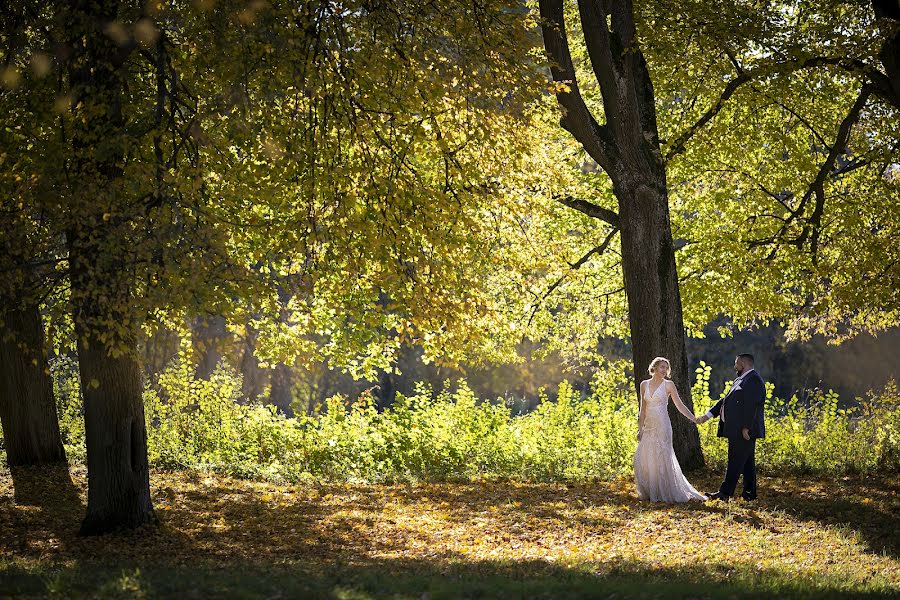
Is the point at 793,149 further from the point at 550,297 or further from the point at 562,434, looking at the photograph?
the point at 562,434

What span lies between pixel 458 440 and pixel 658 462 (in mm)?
4781

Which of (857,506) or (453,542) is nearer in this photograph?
(453,542)

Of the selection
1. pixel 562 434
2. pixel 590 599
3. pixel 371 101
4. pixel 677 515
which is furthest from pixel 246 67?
pixel 562 434

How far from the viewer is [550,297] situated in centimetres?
1819

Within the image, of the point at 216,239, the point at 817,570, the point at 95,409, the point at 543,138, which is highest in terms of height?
the point at 543,138

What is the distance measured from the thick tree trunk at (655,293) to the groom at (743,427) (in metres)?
1.93

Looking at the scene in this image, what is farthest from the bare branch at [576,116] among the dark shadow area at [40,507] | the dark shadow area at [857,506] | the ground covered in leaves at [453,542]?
the dark shadow area at [40,507]

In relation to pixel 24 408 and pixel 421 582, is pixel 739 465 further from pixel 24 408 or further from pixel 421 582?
pixel 24 408

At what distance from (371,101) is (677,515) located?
602 cm

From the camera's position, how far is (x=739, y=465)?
1176 cm

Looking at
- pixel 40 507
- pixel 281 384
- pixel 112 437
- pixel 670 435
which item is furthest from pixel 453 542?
pixel 281 384

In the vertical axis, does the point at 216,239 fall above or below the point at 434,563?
above

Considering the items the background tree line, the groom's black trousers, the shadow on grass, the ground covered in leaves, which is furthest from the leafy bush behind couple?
the shadow on grass

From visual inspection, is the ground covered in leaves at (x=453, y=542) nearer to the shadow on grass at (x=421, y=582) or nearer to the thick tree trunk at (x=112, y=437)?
the shadow on grass at (x=421, y=582)
